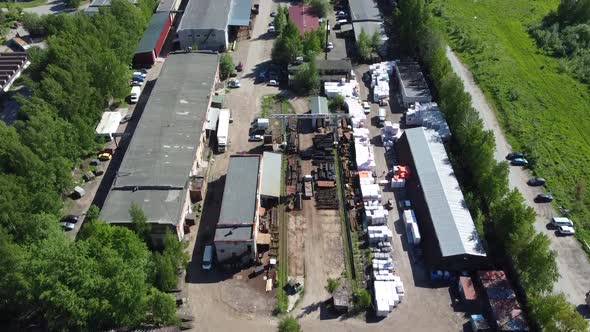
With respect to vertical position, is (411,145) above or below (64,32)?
below

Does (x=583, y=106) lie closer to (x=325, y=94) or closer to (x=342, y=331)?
(x=325, y=94)

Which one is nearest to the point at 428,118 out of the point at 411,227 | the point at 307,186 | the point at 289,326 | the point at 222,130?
the point at 411,227

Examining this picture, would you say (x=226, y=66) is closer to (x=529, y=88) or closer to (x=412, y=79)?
(x=412, y=79)

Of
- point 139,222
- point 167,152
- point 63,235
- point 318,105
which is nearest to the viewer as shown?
point 63,235

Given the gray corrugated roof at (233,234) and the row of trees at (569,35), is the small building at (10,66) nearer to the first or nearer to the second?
the gray corrugated roof at (233,234)

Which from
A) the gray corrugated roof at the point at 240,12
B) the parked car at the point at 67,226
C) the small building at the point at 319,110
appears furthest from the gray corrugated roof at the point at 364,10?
the parked car at the point at 67,226

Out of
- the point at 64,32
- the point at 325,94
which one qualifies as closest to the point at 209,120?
the point at 325,94
